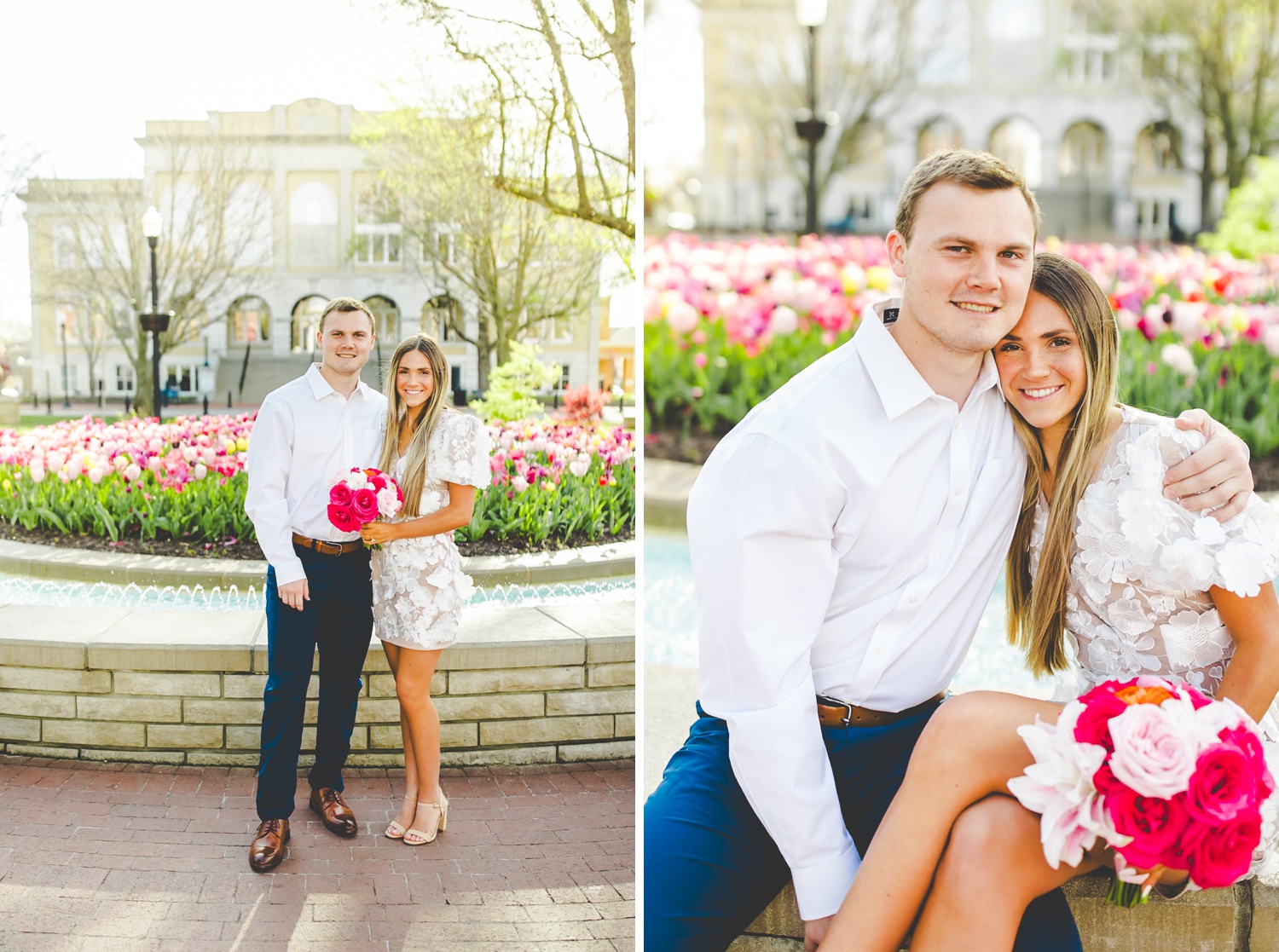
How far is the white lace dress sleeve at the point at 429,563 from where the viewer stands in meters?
2.97

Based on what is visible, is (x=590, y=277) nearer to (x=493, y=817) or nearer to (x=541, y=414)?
(x=541, y=414)

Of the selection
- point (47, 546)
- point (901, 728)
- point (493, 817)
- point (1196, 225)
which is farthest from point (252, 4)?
point (1196, 225)

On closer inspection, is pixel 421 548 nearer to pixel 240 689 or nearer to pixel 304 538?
pixel 304 538

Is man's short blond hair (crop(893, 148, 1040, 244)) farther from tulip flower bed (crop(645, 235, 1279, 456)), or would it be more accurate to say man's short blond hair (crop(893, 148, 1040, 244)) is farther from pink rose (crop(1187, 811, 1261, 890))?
tulip flower bed (crop(645, 235, 1279, 456))

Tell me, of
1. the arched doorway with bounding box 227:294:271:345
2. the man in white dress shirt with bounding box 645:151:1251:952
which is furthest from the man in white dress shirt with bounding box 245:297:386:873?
the man in white dress shirt with bounding box 645:151:1251:952

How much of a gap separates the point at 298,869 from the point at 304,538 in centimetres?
84

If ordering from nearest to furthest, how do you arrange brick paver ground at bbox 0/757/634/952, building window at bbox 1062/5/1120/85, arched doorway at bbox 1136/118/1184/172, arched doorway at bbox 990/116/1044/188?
brick paver ground at bbox 0/757/634/952, arched doorway at bbox 1136/118/1184/172, building window at bbox 1062/5/1120/85, arched doorway at bbox 990/116/1044/188

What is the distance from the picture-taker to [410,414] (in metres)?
2.97

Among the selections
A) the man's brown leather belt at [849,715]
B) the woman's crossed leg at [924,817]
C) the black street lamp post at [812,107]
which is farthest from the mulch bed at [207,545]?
the black street lamp post at [812,107]

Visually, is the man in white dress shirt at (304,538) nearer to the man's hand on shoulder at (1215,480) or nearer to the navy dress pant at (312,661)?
the navy dress pant at (312,661)

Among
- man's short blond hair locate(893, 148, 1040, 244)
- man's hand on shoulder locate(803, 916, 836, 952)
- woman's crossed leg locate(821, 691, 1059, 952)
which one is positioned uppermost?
man's short blond hair locate(893, 148, 1040, 244)

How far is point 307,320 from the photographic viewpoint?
10.0 feet

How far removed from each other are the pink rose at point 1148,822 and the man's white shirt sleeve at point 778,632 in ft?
1.77

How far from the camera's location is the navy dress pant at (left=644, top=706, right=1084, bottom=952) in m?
2.14
